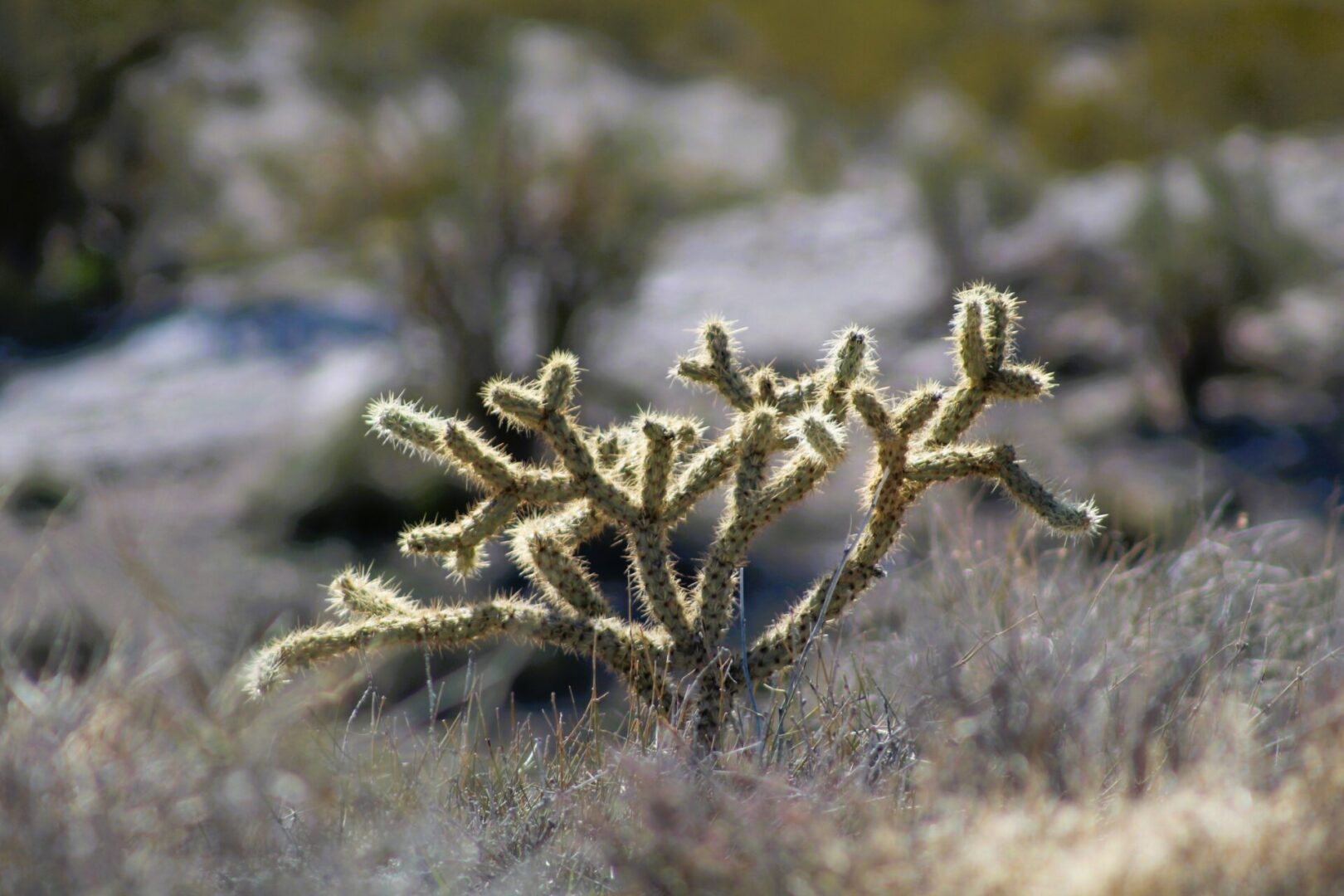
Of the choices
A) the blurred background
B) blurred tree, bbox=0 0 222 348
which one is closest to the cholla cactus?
the blurred background

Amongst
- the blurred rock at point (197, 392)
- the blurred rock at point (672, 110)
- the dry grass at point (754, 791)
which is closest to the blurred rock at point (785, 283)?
the blurred rock at point (672, 110)

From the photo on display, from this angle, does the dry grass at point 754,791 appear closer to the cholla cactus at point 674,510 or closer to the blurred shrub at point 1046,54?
the cholla cactus at point 674,510

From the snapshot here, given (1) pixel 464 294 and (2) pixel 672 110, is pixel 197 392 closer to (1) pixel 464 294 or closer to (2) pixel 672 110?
(1) pixel 464 294

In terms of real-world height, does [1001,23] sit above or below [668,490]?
above

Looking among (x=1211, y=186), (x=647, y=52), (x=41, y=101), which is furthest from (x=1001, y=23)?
(x=41, y=101)

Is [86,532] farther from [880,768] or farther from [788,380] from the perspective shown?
[880,768]
